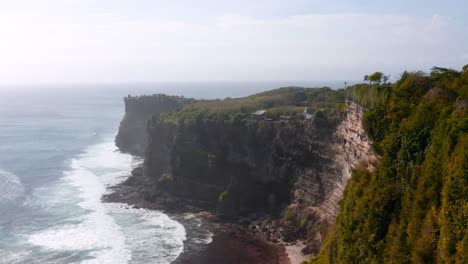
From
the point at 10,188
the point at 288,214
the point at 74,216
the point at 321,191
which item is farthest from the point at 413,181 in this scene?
the point at 10,188

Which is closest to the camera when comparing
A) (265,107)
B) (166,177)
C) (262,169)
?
(262,169)

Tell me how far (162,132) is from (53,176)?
23956mm

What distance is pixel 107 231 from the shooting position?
61438mm

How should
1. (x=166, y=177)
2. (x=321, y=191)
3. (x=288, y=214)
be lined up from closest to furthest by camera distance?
(x=321, y=191), (x=288, y=214), (x=166, y=177)

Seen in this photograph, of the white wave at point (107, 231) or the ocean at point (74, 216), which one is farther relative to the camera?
the white wave at point (107, 231)

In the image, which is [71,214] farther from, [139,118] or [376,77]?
[139,118]

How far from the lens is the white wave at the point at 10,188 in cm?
7606

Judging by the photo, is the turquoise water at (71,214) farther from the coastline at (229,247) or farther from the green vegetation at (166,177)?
the green vegetation at (166,177)

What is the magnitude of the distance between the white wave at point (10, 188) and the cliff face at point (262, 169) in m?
21.3

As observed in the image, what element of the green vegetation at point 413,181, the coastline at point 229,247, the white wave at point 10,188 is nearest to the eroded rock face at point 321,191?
the coastline at point 229,247

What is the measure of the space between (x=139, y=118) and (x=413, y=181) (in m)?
101

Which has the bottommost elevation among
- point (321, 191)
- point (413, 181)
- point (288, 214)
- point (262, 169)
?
point (288, 214)

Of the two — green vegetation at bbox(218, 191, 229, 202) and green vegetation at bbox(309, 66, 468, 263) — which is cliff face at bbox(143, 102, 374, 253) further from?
green vegetation at bbox(309, 66, 468, 263)

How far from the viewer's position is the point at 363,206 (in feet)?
105
